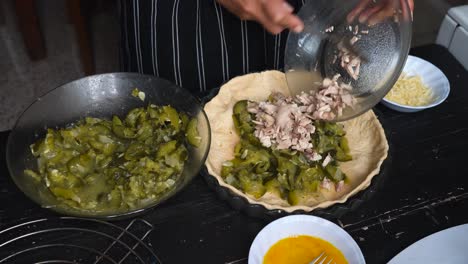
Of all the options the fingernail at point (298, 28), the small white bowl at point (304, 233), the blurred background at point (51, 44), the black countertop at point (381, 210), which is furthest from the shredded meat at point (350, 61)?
the blurred background at point (51, 44)

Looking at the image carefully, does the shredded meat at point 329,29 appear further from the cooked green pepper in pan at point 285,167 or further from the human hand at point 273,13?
the cooked green pepper in pan at point 285,167

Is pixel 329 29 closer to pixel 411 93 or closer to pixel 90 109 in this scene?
pixel 411 93

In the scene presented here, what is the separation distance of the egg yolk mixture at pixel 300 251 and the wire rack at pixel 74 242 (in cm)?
31

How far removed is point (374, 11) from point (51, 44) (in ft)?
8.14

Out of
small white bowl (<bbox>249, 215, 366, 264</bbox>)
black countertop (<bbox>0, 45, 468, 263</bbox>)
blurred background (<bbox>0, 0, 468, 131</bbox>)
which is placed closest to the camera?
small white bowl (<bbox>249, 215, 366, 264</bbox>)

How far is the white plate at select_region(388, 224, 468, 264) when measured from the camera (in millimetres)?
1223

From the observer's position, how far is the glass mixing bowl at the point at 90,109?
125 cm

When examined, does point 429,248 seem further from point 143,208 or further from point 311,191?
point 143,208

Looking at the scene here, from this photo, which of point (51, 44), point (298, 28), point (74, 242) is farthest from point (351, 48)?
point (51, 44)

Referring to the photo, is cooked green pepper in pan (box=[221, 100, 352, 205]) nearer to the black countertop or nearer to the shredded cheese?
the black countertop

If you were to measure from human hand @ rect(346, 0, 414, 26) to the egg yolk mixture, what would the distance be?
2.03 feet

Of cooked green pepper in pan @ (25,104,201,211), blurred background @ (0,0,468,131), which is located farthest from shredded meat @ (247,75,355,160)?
blurred background @ (0,0,468,131)

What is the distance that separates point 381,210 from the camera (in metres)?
1.40

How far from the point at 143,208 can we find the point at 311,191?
53 centimetres
